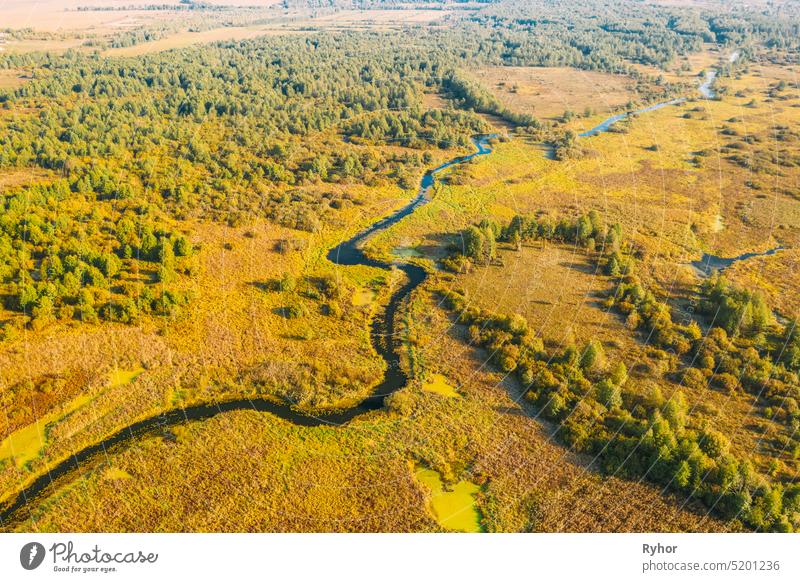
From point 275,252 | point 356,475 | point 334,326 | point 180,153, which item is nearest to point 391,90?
point 180,153

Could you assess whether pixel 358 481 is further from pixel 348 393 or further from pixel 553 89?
pixel 553 89

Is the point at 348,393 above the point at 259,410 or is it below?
above

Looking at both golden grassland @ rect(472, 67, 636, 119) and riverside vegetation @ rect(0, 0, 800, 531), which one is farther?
golden grassland @ rect(472, 67, 636, 119)

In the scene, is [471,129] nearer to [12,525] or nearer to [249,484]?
[249,484]

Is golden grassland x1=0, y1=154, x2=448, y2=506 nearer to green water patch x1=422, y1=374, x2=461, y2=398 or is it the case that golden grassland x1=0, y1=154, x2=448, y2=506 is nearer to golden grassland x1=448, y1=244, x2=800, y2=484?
green water patch x1=422, y1=374, x2=461, y2=398

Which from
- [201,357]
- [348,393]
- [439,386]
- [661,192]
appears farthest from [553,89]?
[201,357]

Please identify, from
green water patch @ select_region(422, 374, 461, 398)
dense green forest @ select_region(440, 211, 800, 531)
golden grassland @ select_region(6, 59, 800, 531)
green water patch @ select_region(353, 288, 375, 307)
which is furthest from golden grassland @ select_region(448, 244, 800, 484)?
green water patch @ select_region(422, 374, 461, 398)
